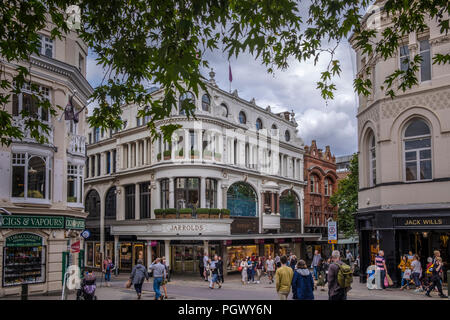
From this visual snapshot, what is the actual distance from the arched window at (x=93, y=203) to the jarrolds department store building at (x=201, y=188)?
0.32 feet

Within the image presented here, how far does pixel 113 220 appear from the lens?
130 feet

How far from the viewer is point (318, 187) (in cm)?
4866

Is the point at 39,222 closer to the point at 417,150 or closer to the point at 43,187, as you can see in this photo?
the point at 43,187

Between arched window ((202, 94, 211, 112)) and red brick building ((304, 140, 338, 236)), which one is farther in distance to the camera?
red brick building ((304, 140, 338, 236))

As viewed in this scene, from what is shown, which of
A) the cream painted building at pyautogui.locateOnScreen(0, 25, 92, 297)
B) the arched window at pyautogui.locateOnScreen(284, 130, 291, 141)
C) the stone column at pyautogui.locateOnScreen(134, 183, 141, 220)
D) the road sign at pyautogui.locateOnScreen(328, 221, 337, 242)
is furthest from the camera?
the arched window at pyautogui.locateOnScreen(284, 130, 291, 141)

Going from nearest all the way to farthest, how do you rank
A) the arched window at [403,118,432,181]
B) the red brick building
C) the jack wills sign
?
the jack wills sign < the arched window at [403,118,432,181] < the red brick building

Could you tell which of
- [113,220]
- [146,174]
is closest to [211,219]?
[146,174]

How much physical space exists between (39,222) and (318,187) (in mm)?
33164

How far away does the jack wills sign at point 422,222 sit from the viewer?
19.6 m

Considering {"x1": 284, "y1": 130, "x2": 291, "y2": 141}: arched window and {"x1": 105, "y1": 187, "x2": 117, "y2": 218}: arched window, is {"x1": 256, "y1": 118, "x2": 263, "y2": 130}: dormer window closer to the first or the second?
{"x1": 284, "y1": 130, "x2": 291, "y2": 141}: arched window

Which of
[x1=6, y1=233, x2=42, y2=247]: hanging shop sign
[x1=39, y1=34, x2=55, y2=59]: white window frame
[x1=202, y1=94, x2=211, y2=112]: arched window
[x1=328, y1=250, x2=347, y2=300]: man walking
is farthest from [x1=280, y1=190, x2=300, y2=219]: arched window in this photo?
[x1=328, y1=250, x2=347, y2=300]: man walking

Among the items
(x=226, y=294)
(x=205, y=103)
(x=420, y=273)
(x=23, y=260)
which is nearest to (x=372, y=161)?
(x=420, y=273)

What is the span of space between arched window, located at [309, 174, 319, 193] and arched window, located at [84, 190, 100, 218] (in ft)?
68.5

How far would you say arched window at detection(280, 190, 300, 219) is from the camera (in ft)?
141
